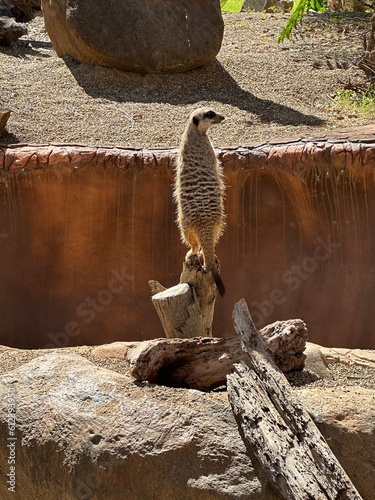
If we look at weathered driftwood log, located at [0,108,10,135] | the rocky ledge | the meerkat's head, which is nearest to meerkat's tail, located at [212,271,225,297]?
the meerkat's head

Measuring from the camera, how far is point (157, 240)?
586 centimetres

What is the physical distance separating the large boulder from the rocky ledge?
447 cm

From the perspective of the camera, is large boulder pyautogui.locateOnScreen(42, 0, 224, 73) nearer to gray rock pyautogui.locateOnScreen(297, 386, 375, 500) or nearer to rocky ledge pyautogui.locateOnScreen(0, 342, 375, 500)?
rocky ledge pyautogui.locateOnScreen(0, 342, 375, 500)

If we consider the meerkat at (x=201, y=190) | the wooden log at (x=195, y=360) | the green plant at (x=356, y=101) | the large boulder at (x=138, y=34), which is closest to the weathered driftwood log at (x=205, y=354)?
the wooden log at (x=195, y=360)

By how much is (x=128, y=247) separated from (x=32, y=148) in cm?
91

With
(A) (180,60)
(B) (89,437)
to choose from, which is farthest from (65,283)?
(B) (89,437)

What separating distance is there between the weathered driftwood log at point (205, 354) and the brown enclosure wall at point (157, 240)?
2078 millimetres

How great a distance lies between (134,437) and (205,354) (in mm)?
597

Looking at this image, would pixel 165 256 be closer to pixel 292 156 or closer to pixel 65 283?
pixel 65 283

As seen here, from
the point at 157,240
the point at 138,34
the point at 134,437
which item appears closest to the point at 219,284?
the point at 134,437

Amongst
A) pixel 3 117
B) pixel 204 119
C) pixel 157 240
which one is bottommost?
pixel 157 240

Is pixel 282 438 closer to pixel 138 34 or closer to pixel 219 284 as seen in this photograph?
pixel 219 284

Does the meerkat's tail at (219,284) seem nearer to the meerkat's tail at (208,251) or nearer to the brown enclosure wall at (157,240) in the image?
the meerkat's tail at (208,251)

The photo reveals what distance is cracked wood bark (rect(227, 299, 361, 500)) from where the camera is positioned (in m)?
2.71
